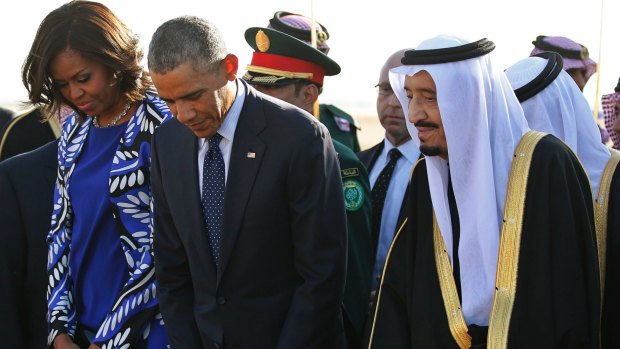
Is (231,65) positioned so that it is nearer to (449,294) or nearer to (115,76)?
(115,76)

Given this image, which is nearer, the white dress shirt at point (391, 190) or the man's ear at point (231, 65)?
the man's ear at point (231, 65)

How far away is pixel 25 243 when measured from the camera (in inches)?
173

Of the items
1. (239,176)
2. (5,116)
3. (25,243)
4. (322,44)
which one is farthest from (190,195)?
(5,116)

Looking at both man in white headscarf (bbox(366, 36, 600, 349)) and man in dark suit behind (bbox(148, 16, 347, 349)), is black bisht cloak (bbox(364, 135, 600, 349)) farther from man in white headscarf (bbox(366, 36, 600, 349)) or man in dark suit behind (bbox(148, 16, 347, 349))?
man in dark suit behind (bbox(148, 16, 347, 349))

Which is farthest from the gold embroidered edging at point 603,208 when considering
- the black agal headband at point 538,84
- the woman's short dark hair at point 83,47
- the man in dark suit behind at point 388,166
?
the woman's short dark hair at point 83,47

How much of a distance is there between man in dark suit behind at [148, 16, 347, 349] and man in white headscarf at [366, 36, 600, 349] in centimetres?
27

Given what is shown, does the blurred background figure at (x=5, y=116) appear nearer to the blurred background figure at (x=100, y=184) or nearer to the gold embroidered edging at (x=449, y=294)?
the blurred background figure at (x=100, y=184)

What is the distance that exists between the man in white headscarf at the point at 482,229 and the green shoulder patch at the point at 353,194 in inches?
35.7

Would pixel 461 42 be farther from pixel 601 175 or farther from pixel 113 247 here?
pixel 113 247

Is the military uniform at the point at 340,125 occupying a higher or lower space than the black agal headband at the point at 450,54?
lower

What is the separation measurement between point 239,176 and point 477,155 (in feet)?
3.02

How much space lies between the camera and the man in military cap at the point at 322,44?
5688 mm

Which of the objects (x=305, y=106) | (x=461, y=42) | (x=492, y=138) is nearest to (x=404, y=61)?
(x=461, y=42)

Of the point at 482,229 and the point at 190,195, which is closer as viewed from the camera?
the point at 482,229
